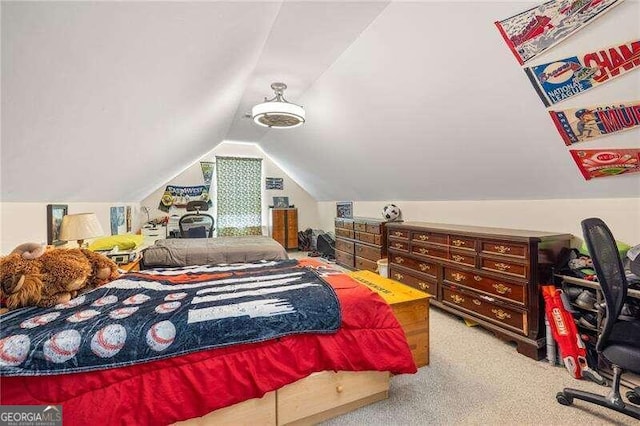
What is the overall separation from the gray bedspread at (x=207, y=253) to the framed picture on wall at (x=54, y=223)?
1021 millimetres

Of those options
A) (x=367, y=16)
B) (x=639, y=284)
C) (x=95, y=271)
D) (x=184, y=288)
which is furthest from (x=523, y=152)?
(x=95, y=271)

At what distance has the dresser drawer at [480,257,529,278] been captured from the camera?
7.70 feet

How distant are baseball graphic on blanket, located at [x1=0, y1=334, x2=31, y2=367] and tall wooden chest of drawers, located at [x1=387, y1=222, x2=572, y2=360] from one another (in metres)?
3.16

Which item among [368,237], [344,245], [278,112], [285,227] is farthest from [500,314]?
[285,227]

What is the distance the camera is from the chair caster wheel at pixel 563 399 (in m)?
1.71

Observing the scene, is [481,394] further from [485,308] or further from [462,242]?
[462,242]

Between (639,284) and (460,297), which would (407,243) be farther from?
(639,284)

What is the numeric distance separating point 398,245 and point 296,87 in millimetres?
2449

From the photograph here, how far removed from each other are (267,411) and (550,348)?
2245mm

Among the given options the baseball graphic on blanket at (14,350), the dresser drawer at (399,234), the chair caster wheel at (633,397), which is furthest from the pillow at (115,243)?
the chair caster wheel at (633,397)

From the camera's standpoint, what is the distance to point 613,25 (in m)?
1.47

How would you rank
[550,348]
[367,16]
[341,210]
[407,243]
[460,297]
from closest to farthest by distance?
[367,16]
[550,348]
[460,297]
[407,243]
[341,210]

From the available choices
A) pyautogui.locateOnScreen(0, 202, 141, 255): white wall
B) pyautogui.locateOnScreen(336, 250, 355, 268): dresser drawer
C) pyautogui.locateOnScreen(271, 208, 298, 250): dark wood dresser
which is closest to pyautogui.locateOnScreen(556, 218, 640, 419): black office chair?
pyautogui.locateOnScreen(0, 202, 141, 255): white wall

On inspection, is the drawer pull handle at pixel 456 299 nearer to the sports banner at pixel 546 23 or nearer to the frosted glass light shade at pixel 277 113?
the sports banner at pixel 546 23
